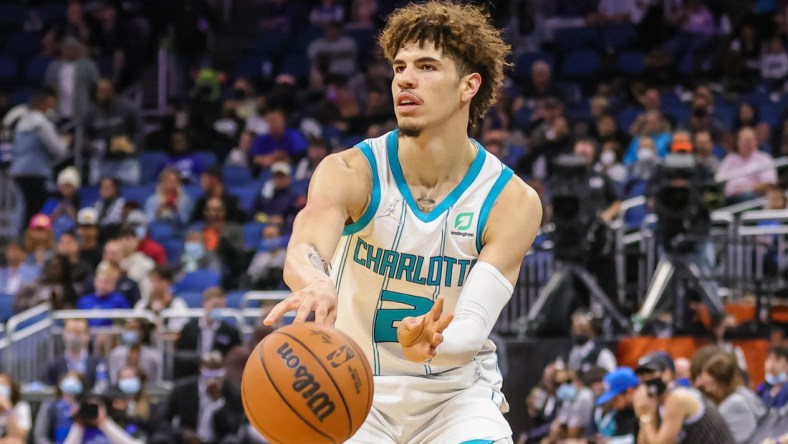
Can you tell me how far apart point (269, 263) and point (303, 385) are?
9.01 metres

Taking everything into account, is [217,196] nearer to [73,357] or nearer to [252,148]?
[252,148]

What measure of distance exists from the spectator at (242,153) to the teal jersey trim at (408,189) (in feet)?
35.3

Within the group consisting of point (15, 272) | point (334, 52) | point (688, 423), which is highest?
point (334, 52)

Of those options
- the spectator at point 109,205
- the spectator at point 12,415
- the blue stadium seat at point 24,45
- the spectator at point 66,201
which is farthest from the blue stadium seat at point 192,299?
the blue stadium seat at point 24,45

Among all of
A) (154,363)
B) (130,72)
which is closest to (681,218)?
(154,363)

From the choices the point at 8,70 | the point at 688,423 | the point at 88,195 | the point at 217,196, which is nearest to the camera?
the point at 688,423

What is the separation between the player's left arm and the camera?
4.94 metres

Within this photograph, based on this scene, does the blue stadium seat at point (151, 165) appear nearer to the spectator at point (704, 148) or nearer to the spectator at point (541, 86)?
the spectator at point (541, 86)

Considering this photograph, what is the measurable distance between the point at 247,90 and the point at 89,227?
392 centimetres

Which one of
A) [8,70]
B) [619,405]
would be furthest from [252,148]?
[619,405]

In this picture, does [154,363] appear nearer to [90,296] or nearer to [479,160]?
[90,296]

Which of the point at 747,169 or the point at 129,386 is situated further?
the point at 747,169

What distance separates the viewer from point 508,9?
1911cm

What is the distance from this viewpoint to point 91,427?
11.0 meters
